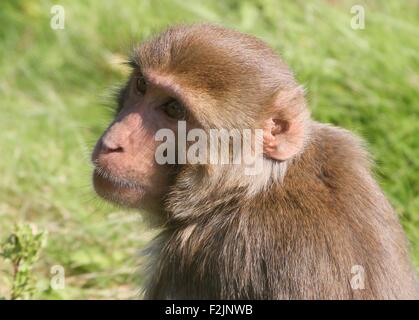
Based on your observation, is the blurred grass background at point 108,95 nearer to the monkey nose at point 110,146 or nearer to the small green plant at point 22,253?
the small green plant at point 22,253

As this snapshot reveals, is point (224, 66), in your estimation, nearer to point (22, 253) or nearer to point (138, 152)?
point (138, 152)

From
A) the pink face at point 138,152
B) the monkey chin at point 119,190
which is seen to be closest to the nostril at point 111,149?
the pink face at point 138,152

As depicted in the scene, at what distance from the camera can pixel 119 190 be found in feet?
14.2

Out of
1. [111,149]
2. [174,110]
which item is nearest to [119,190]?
[111,149]

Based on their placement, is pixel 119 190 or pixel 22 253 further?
pixel 22 253

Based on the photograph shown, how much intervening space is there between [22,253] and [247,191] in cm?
138

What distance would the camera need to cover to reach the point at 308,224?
4062 mm

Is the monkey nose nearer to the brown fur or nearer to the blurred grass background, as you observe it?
the brown fur

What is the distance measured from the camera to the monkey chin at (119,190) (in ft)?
14.1

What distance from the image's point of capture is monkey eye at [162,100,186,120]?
4.30 meters

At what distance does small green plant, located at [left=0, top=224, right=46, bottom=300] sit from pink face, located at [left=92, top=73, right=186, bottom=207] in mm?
581

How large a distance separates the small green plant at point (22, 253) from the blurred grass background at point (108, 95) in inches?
8.8
